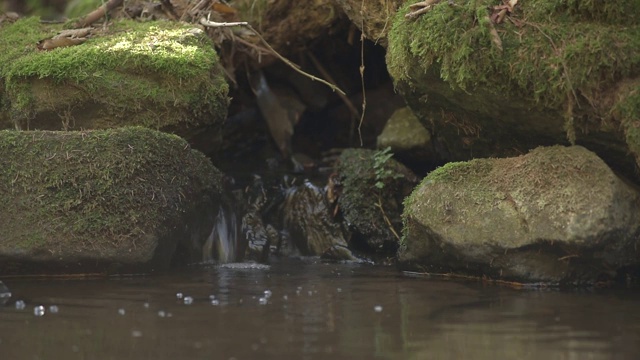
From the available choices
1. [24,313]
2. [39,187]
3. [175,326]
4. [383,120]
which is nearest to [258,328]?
[175,326]

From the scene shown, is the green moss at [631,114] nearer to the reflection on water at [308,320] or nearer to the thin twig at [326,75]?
the reflection on water at [308,320]

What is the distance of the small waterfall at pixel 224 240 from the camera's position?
779 centimetres

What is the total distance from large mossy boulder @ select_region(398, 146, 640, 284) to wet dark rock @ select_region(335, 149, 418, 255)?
4.22 feet

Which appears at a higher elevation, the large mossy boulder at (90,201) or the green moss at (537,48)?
the green moss at (537,48)

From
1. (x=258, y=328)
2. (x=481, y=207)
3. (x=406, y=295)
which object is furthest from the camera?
(x=481, y=207)

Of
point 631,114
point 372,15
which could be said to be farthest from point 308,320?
point 372,15

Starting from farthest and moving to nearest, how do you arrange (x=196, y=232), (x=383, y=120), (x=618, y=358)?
(x=383, y=120) < (x=196, y=232) < (x=618, y=358)

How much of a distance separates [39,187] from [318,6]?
3552mm

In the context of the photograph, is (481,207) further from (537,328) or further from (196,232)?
(196,232)

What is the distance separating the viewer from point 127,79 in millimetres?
7723

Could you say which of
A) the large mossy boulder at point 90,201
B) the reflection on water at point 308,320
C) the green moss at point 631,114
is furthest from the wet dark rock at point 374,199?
the green moss at point 631,114

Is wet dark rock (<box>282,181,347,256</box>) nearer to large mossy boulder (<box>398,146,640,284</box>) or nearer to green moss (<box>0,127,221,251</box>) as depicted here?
green moss (<box>0,127,221,251</box>)

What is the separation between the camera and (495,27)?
6461 millimetres

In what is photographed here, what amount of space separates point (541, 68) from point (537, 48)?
15 cm
